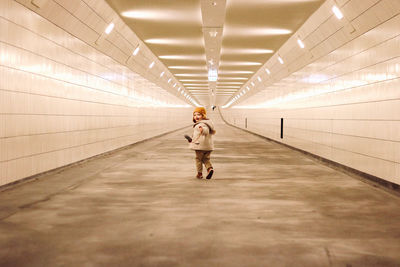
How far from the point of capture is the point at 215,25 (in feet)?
44.4

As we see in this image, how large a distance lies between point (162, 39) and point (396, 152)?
10779 mm

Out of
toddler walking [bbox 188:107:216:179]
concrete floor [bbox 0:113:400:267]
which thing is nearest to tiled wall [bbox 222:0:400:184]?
concrete floor [bbox 0:113:400:267]

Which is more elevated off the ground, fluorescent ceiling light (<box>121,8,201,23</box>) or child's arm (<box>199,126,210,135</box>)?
fluorescent ceiling light (<box>121,8,201,23</box>)

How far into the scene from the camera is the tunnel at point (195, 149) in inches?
184

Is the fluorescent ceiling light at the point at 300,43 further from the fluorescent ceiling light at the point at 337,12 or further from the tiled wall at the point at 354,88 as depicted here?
the fluorescent ceiling light at the point at 337,12

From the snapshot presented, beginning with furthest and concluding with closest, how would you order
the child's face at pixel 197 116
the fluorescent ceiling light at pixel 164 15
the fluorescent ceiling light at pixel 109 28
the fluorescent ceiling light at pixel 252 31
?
the fluorescent ceiling light at pixel 252 31 → the fluorescent ceiling light at pixel 109 28 → the fluorescent ceiling light at pixel 164 15 → the child's face at pixel 197 116

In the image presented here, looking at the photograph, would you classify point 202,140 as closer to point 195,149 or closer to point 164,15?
point 195,149

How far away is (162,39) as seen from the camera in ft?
55.4

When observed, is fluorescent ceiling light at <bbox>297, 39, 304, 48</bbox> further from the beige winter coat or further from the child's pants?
the child's pants

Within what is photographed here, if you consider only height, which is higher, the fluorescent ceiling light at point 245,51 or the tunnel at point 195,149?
the fluorescent ceiling light at point 245,51

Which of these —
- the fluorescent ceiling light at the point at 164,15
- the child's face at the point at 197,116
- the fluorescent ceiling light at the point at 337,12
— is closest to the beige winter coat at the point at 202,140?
the child's face at the point at 197,116

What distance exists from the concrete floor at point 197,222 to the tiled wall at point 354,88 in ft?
3.42

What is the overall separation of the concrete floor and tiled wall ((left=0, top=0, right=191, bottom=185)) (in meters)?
0.72

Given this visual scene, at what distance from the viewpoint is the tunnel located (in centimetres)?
468
